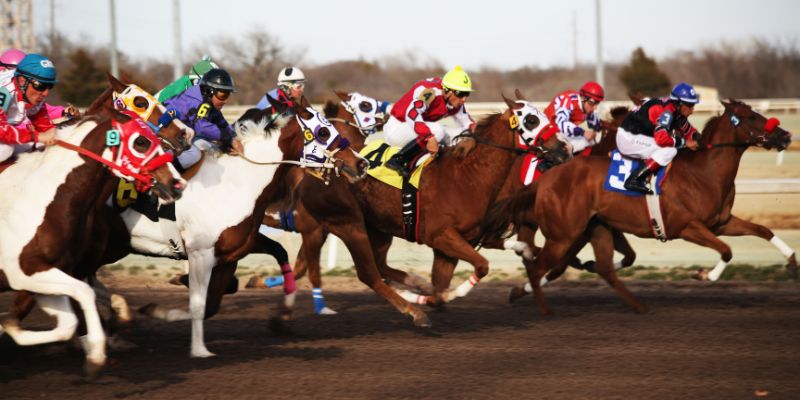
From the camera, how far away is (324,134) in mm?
7172

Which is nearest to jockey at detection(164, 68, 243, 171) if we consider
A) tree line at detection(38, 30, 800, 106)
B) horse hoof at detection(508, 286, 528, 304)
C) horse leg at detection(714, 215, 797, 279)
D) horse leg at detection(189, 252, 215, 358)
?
horse leg at detection(189, 252, 215, 358)

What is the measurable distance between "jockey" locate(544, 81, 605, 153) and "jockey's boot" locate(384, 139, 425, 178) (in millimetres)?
2139

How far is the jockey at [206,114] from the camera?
7.07 m

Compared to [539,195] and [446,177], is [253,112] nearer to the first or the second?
[446,177]

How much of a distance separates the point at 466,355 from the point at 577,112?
413 centimetres

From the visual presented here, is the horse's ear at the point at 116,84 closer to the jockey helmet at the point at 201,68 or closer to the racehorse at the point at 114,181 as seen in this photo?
the racehorse at the point at 114,181

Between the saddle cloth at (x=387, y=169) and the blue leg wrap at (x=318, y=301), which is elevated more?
the saddle cloth at (x=387, y=169)

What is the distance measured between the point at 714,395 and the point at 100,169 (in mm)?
3952

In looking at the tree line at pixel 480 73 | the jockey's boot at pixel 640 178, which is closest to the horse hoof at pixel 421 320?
the jockey's boot at pixel 640 178

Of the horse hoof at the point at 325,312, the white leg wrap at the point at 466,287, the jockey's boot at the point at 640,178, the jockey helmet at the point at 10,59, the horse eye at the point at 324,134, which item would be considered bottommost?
the horse hoof at the point at 325,312

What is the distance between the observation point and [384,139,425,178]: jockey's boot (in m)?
8.52

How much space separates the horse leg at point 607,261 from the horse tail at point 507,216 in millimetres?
695

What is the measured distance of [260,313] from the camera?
9.14 metres

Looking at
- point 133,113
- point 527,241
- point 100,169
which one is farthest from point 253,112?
point 527,241
